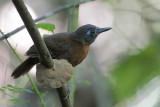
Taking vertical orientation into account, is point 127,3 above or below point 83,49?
below

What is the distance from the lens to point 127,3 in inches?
225

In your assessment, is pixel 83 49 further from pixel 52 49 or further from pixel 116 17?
pixel 116 17

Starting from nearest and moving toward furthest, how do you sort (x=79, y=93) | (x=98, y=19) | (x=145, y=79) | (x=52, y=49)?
(x=145, y=79) < (x=52, y=49) < (x=79, y=93) < (x=98, y=19)

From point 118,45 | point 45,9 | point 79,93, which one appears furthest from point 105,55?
point 45,9

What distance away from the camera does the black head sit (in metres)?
3.01

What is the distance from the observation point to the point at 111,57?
17.2 feet

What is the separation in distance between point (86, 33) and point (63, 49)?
523 mm

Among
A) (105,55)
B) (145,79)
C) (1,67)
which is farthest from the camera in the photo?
(105,55)

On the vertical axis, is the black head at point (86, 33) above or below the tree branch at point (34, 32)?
below

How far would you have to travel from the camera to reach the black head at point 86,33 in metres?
3.01

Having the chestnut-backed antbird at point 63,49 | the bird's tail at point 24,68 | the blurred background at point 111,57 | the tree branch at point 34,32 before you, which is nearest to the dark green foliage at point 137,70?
the blurred background at point 111,57

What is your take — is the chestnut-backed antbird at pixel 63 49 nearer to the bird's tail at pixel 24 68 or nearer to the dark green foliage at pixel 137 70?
the bird's tail at pixel 24 68

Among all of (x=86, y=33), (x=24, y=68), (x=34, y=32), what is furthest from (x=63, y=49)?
(x=34, y=32)

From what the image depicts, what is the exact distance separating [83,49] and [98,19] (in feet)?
10.0
